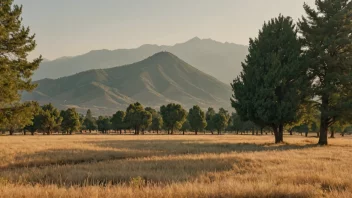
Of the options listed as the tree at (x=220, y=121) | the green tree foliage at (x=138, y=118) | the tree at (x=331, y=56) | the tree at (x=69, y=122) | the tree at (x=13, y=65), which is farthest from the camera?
the tree at (x=220, y=121)

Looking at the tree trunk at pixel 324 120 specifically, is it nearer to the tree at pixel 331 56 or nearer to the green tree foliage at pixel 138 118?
the tree at pixel 331 56

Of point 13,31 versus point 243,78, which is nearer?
point 13,31

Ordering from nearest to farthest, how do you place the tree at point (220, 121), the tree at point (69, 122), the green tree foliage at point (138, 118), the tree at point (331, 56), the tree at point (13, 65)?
the tree at point (13, 65)
the tree at point (331, 56)
the tree at point (69, 122)
the green tree foliage at point (138, 118)
the tree at point (220, 121)

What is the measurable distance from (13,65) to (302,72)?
29.3 meters

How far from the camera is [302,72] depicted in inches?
1318

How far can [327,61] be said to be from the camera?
31625 mm

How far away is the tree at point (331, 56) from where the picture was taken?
31.0 meters

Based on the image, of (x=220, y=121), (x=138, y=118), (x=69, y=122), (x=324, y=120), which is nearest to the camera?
(x=324, y=120)

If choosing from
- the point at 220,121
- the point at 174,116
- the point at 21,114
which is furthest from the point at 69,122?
the point at 21,114

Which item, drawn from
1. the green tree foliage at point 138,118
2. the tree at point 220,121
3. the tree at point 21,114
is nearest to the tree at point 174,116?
the green tree foliage at point 138,118

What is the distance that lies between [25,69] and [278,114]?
81.3 ft

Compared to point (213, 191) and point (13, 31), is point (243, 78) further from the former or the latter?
point (213, 191)

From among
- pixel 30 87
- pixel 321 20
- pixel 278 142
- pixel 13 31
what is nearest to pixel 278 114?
pixel 278 142

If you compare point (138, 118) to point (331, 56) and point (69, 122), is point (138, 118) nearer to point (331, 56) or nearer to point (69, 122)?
point (69, 122)
